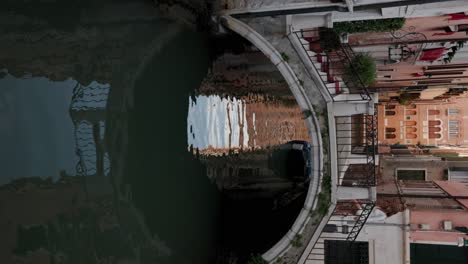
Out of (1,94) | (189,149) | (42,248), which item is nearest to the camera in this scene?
(1,94)

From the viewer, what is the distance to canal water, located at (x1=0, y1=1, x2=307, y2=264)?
18.7 feet

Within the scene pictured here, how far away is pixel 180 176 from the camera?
31.3ft

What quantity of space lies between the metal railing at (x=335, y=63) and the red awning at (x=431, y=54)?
7.58ft

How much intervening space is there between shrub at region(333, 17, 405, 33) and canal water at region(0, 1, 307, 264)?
9.77 ft

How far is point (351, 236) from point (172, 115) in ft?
13.8

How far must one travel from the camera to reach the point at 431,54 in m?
10.3

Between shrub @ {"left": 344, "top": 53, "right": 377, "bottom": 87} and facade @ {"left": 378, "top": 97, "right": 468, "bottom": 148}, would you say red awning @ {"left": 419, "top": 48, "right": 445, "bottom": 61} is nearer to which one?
shrub @ {"left": 344, "top": 53, "right": 377, "bottom": 87}

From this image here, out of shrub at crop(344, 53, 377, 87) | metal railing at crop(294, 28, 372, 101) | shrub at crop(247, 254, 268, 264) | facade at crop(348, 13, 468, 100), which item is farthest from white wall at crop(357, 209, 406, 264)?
facade at crop(348, 13, 468, 100)

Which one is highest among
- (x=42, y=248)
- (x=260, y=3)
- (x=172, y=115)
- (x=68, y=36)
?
(x=260, y=3)

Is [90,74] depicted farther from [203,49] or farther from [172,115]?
[203,49]

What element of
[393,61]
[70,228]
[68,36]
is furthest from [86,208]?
[393,61]

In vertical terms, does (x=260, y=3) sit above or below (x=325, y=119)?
above

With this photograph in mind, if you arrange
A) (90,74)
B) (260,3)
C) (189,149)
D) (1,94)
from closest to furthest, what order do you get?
1. (1,94)
2. (90,74)
3. (260,3)
4. (189,149)

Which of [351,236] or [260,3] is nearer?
[260,3]
